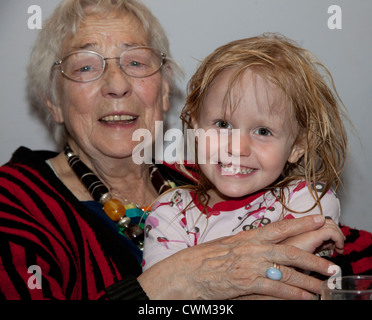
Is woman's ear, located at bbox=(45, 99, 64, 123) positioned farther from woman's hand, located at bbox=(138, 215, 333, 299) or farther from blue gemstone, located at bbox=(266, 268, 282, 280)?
blue gemstone, located at bbox=(266, 268, 282, 280)

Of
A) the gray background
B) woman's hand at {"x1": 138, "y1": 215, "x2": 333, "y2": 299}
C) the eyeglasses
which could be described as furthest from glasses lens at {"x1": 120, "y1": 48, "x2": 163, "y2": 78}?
woman's hand at {"x1": 138, "y1": 215, "x2": 333, "y2": 299}

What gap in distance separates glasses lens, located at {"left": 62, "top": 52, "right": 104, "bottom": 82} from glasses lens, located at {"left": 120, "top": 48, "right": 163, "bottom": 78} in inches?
4.3

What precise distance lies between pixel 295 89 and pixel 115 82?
88 cm

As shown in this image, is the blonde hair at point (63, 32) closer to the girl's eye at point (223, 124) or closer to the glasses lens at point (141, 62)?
the glasses lens at point (141, 62)

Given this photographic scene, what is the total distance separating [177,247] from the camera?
1.93m

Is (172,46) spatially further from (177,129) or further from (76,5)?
(76,5)

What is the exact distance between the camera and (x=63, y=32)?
244 cm

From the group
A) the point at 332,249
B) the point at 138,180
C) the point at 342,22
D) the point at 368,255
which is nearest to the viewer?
the point at 332,249

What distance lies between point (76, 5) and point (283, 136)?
3.93 feet

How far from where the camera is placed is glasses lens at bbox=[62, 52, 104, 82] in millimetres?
2367

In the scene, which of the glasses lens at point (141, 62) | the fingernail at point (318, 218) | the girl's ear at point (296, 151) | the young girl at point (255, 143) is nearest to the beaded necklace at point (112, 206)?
the young girl at point (255, 143)

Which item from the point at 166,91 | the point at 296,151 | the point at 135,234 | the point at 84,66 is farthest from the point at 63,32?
the point at 296,151

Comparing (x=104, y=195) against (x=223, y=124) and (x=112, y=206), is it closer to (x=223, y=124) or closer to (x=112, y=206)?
(x=112, y=206)
